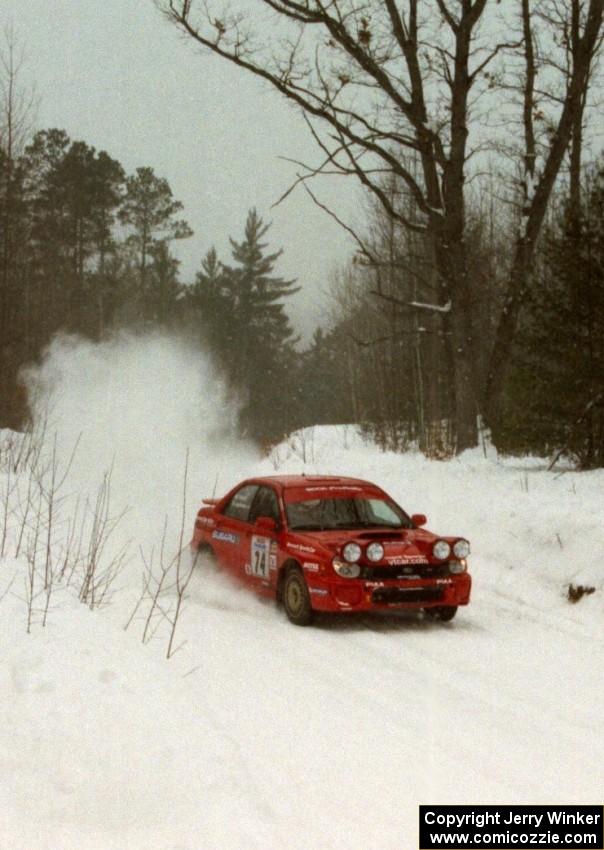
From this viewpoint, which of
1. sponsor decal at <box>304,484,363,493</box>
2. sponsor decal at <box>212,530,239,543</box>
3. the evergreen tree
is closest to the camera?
sponsor decal at <box>304,484,363,493</box>

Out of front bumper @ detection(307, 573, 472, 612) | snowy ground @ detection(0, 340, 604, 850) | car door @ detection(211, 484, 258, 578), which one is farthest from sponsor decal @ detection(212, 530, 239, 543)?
front bumper @ detection(307, 573, 472, 612)

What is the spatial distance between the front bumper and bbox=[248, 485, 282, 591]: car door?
0.95 meters

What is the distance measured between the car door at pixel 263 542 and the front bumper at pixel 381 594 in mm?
955

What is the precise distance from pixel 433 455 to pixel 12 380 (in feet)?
50.0

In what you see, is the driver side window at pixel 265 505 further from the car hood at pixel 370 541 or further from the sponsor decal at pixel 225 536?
the car hood at pixel 370 541

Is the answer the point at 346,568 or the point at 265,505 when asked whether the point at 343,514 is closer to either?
the point at 265,505

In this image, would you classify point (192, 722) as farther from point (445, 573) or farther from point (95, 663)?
point (445, 573)

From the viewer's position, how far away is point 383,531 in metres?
9.82

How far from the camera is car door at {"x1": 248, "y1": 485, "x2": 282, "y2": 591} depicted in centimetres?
1007

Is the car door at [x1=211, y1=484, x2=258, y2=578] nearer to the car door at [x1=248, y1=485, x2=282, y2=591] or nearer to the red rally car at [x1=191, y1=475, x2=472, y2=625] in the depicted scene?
the red rally car at [x1=191, y1=475, x2=472, y2=625]

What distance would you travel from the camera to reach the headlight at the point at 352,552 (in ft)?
29.7

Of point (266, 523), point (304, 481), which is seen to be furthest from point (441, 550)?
point (304, 481)

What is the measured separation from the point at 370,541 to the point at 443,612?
1183 millimetres

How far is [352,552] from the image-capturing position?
29.8 feet
